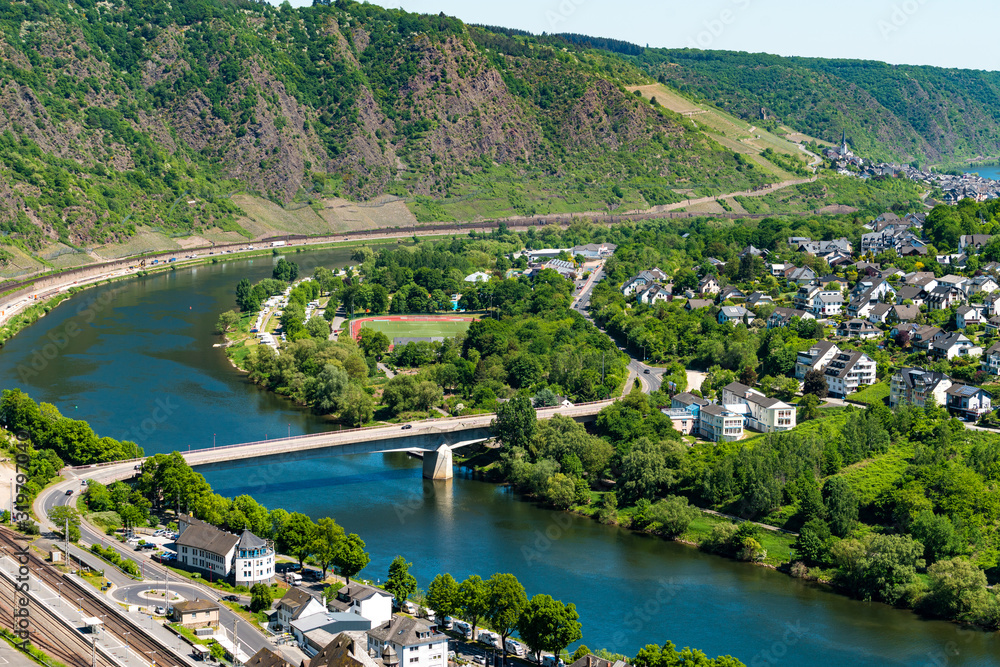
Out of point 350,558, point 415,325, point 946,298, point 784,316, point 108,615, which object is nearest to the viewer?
point 108,615

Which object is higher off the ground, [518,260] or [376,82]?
[376,82]

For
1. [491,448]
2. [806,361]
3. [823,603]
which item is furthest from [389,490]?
[806,361]

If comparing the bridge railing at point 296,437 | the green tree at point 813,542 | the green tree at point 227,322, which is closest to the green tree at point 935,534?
the green tree at point 813,542

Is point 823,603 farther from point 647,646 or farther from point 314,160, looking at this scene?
point 314,160

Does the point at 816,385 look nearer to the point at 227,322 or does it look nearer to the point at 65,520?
the point at 65,520

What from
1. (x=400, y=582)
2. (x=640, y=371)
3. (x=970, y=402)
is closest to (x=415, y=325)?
(x=640, y=371)

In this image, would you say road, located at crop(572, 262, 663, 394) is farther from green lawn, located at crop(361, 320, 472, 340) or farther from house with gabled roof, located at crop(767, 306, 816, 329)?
green lawn, located at crop(361, 320, 472, 340)
